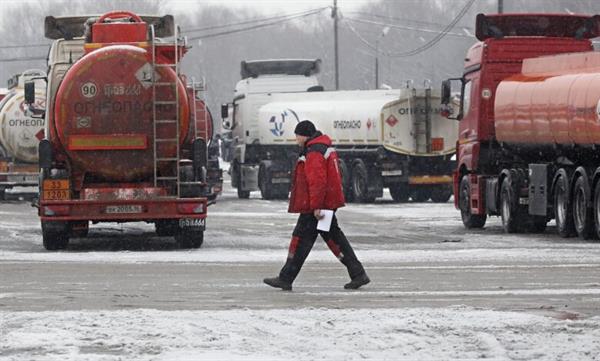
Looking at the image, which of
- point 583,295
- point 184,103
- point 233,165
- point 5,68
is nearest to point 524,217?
point 184,103

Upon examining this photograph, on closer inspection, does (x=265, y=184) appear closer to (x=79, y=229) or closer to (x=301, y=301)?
(x=79, y=229)

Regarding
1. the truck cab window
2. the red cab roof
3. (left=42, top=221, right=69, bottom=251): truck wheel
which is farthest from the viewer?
the truck cab window

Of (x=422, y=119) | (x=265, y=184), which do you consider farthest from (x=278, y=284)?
(x=265, y=184)

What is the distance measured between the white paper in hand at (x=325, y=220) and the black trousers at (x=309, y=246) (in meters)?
0.10

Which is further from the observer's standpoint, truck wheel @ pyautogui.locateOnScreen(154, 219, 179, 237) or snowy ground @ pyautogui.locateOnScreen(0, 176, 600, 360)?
truck wheel @ pyautogui.locateOnScreen(154, 219, 179, 237)

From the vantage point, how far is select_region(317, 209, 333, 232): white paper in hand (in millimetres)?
16812

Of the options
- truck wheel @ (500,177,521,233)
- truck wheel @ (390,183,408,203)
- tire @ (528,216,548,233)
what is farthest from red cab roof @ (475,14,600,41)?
truck wheel @ (390,183,408,203)

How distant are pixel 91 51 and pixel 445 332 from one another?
12.0 metres

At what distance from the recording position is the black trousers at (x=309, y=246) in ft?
55.7

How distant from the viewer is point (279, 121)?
49000 mm

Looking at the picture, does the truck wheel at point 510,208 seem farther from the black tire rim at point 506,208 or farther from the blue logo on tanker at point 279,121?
the blue logo on tanker at point 279,121

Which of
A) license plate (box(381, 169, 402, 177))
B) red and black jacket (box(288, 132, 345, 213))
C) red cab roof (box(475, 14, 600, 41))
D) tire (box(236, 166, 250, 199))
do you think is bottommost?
tire (box(236, 166, 250, 199))

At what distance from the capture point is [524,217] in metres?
28.5

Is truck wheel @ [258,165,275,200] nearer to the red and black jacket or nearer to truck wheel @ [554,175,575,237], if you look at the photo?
truck wheel @ [554,175,575,237]
